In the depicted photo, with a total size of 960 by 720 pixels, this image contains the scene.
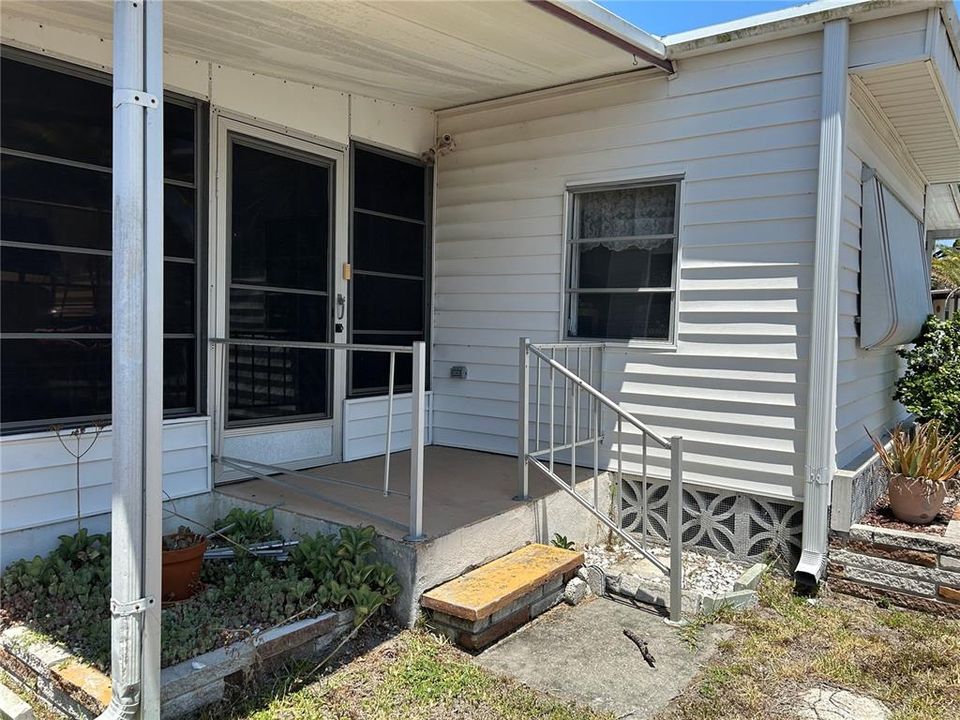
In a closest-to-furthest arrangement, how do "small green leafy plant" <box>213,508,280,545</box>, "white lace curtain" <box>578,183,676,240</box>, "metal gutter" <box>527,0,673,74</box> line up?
"metal gutter" <box>527,0,673,74</box> → "small green leafy plant" <box>213,508,280,545</box> → "white lace curtain" <box>578,183,676,240</box>

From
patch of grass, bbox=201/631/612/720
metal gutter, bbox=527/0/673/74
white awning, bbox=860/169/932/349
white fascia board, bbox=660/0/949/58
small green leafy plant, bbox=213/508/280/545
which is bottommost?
patch of grass, bbox=201/631/612/720

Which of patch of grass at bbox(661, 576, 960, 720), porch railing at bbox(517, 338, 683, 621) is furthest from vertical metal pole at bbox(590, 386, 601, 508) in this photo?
patch of grass at bbox(661, 576, 960, 720)

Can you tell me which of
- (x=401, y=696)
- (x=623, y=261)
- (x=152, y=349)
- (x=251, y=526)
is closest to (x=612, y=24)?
(x=623, y=261)

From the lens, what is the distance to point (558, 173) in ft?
15.0

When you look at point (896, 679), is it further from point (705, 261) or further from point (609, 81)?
point (609, 81)

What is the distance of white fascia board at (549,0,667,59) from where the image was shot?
330cm

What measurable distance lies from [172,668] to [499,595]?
126 centimetres

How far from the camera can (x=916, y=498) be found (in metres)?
3.73

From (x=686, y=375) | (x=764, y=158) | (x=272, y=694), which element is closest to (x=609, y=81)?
(x=764, y=158)

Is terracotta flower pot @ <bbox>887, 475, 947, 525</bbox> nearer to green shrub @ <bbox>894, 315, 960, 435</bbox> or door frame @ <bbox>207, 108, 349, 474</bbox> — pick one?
green shrub @ <bbox>894, 315, 960, 435</bbox>

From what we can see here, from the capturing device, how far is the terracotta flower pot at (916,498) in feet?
12.1

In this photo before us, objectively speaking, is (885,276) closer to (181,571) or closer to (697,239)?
(697,239)

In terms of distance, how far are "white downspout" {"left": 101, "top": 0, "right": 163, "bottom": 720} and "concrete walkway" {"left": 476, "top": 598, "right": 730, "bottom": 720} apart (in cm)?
133

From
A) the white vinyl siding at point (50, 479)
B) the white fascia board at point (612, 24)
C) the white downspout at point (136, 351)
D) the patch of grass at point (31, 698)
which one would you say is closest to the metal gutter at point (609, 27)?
the white fascia board at point (612, 24)
